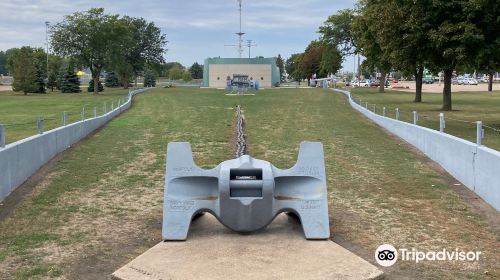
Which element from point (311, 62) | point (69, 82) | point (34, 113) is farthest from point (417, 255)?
point (311, 62)

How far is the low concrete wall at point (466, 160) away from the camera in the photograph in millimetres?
9656

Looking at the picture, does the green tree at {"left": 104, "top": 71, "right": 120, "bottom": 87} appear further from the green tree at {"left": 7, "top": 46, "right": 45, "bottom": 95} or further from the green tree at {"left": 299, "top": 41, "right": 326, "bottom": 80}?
the green tree at {"left": 299, "top": 41, "right": 326, "bottom": 80}

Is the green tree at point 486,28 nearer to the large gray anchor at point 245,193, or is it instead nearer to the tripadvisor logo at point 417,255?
the large gray anchor at point 245,193

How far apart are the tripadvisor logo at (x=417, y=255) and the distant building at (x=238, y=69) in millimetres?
97898

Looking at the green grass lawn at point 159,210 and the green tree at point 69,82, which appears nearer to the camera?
the green grass lawn at point 159,210

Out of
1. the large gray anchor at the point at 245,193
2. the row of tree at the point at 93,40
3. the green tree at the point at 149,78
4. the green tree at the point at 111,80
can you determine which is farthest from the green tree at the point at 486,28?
the green tree at the point at 149,78

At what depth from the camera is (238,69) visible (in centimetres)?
10506

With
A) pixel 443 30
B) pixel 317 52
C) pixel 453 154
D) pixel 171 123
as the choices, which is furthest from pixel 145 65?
pixel 453 154

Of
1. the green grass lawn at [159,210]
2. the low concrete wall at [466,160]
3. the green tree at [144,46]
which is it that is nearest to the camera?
the green grass lawn at [159,210]

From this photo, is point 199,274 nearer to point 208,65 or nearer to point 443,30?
point 443,30

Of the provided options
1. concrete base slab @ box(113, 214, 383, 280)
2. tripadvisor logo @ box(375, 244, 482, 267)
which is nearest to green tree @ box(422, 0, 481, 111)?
tripadvisor logo @ box(375, 244, 482, 267)

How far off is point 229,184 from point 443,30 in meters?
17.5

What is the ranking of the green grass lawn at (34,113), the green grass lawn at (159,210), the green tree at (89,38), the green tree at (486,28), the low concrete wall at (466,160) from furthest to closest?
the green tree at (89,38)
the green grass lawn at (34,113)
the green tree at (486,28)
the low concrete wall at (466,160)
the green grass lawn at (159,210)

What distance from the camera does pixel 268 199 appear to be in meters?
7.38
